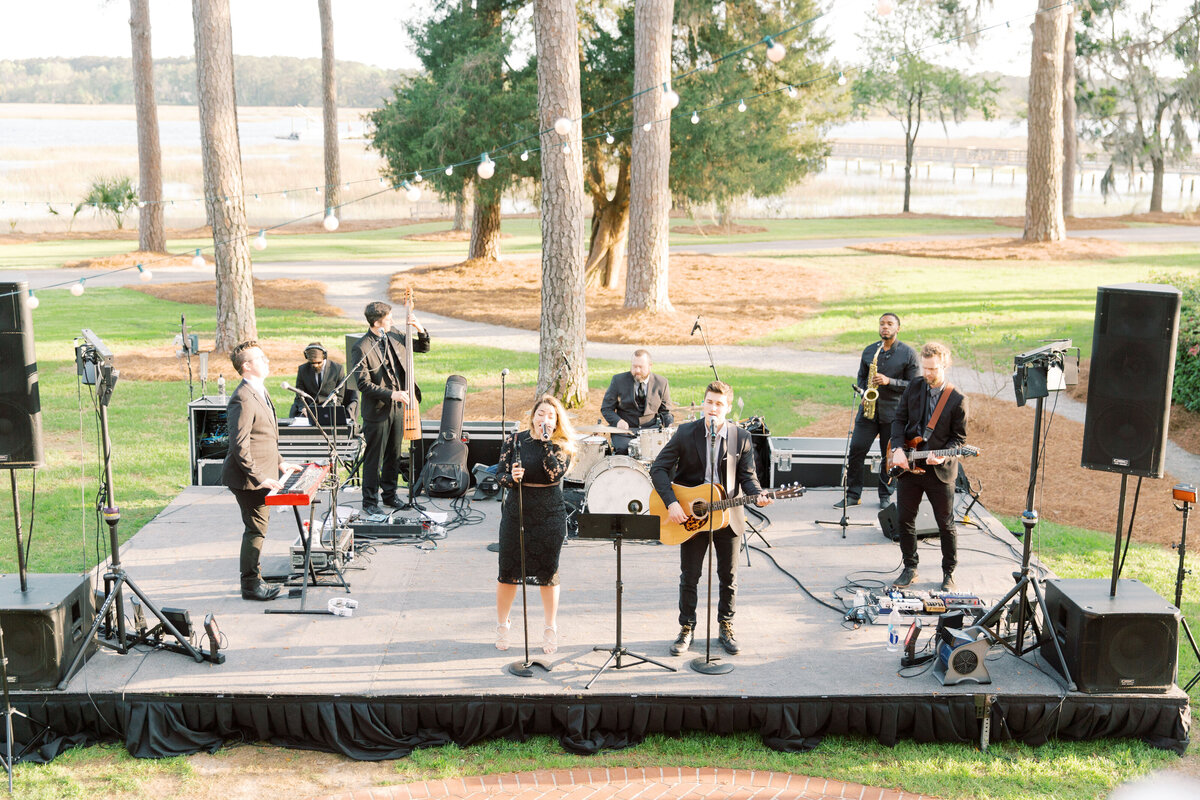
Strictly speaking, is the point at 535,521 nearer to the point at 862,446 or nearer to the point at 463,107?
the point at 862,446

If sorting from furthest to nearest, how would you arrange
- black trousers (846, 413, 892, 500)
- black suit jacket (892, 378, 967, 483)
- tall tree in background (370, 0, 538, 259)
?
tall tree in background (370, 0, 538, 259), black trousers (846, 413, 892, 500), black suit jacket (892, 378, 967, 483)

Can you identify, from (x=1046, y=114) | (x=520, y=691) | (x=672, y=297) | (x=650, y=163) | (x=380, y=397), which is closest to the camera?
(x=520, y=691)

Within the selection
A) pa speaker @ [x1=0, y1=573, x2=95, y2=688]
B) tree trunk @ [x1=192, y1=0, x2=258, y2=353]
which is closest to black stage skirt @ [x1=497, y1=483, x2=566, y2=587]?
pa speaker @ [x1=0, y1=573, x2=95, y2=688]

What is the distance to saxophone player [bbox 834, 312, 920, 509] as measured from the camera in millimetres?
9859

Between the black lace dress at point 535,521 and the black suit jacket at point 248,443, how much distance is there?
189 cm

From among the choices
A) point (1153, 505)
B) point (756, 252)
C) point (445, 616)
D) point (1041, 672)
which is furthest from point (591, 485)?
point (756, 252)

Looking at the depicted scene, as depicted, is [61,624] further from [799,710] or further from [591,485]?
[799,710]

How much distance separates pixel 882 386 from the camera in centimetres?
993

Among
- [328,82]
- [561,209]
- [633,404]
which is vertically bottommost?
[633,404]

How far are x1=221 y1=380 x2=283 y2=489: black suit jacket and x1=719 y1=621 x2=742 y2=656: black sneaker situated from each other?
3.50 meters

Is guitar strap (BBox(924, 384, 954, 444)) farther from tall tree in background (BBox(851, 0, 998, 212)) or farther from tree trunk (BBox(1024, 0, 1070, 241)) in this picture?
tall tree in background (BBox(851, 0, 998, 212))

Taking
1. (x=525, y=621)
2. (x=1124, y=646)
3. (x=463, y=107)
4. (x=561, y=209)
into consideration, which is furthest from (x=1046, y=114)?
(x=525, y=621)

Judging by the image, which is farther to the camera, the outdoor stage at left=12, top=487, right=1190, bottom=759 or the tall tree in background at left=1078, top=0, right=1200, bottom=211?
the tall tree in background at left=1078, top=0, right=1200, bottom=211

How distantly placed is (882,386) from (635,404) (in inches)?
94.8
